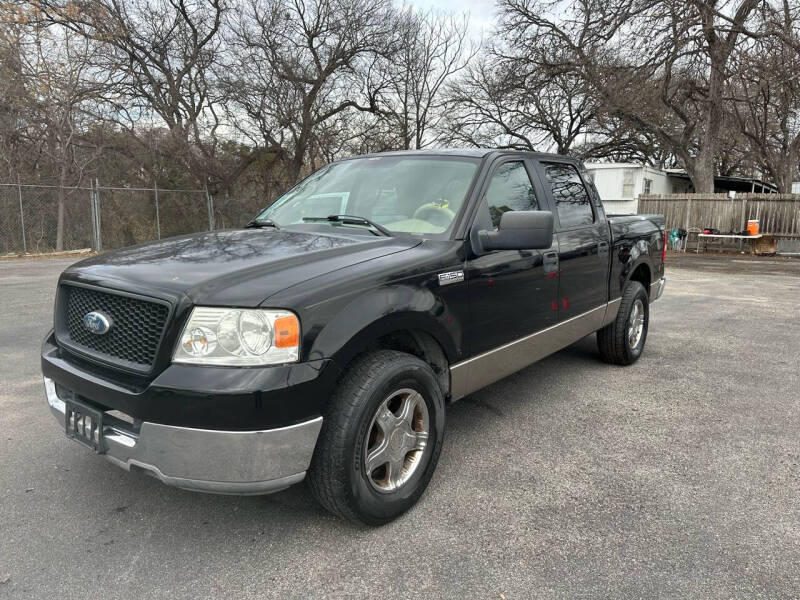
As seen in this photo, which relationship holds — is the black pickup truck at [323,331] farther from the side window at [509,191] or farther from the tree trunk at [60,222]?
the tree trunk at [60,222]

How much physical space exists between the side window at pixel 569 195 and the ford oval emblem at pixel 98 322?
119 inches

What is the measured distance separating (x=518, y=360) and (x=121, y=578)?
2452 millimetres

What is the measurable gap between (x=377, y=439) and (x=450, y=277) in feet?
2.99

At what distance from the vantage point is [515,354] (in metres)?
3.57

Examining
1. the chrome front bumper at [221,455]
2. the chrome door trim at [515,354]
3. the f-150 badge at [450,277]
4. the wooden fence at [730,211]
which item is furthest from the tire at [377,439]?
the wooden fence at [730,211]

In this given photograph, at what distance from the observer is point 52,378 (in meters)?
2.72

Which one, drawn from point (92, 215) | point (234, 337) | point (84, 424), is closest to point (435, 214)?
point (234, 337)

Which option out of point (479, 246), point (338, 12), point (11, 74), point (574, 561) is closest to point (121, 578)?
point (574, 561)

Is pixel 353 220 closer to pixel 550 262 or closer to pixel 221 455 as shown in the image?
pixel 550 262

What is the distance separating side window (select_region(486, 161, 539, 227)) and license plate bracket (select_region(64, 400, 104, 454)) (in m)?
2.33

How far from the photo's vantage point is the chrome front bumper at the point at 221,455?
214 cm

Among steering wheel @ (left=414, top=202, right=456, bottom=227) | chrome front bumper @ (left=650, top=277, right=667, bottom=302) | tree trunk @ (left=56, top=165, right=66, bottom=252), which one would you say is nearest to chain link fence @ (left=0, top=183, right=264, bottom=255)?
tree trunk @ (left=56, top=165, right=66, bottom=252)

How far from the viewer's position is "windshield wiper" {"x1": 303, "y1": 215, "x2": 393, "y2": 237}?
10.6ft

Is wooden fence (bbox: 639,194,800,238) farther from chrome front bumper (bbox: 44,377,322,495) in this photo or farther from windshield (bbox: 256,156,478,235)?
chrome front bumper (bbox: 44,377,322,495)
